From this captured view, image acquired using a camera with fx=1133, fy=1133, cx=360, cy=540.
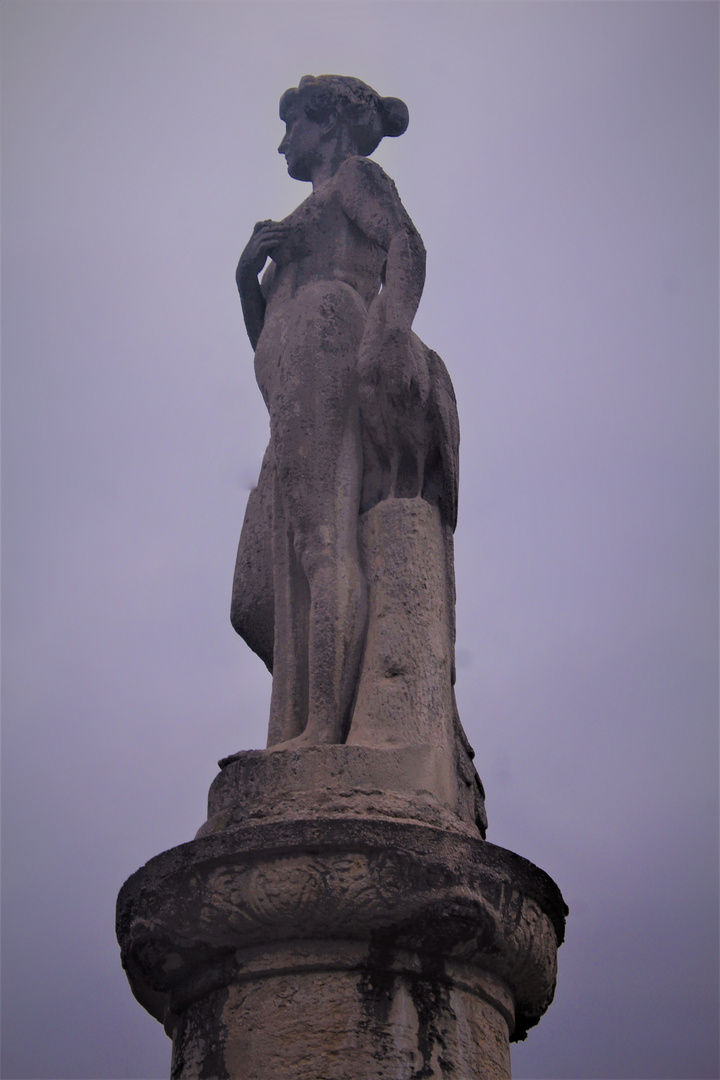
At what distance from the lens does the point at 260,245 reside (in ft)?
20.2

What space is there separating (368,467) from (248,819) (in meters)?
1.91

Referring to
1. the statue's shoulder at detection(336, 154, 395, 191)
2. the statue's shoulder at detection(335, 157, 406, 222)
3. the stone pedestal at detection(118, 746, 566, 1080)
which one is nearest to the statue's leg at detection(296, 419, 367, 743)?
the stone pedestal at detection(118, 746, 566, 1080)

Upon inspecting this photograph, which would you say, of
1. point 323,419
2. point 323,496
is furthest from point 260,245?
point 323,496

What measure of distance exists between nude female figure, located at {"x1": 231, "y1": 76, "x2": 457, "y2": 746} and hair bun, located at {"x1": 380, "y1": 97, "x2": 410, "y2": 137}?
57cm

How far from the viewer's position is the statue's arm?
614 centimetres

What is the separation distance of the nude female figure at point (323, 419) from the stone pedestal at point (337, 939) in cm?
75

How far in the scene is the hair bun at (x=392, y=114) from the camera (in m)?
6.78

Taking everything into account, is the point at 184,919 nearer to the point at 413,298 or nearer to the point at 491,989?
the point at 491,989

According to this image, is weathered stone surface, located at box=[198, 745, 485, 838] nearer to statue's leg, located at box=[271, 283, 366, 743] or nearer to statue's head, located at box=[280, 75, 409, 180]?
statue's leg, located at box=[271, 283, 366, 743]

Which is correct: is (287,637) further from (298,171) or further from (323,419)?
(298,171)

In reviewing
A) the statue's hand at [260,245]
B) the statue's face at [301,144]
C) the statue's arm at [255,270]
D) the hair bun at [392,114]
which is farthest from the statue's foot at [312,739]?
the hair bun at [392,114]

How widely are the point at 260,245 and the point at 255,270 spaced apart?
148 millimetres

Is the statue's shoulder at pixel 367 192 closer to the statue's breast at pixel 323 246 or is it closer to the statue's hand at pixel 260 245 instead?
the statue's breast at pixel 323 246

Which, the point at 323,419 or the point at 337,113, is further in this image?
the point at 337,113
